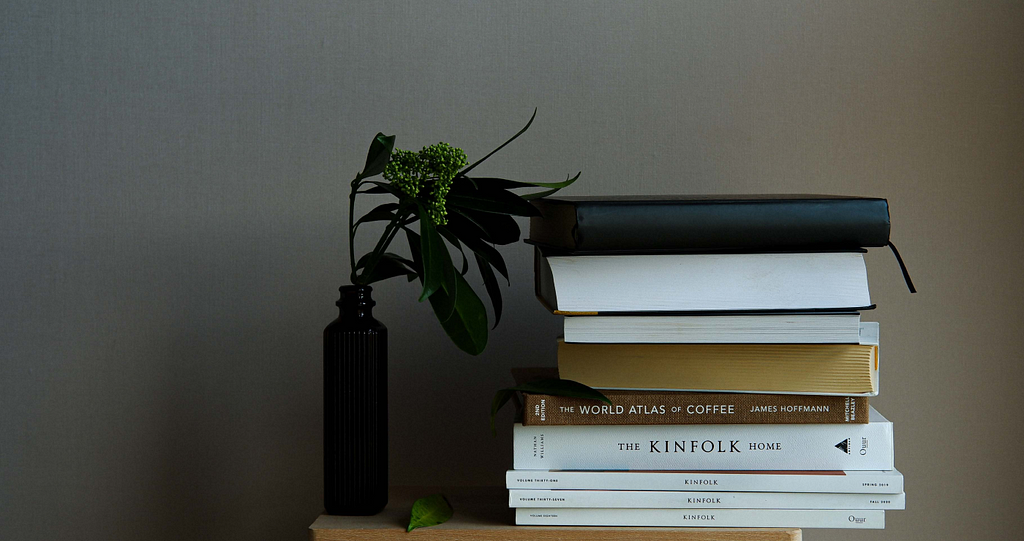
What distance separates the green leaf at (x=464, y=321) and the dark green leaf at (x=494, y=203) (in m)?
0.08

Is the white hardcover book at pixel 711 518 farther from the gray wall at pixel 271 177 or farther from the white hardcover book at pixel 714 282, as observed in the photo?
the gray wall at pixel 271 177

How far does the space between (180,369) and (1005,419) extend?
3.67 ft

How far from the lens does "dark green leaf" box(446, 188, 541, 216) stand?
734 mm

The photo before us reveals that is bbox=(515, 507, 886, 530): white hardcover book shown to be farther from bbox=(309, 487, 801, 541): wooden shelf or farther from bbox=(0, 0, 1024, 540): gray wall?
bbox=(0, 0, 1024, 540): gray wall

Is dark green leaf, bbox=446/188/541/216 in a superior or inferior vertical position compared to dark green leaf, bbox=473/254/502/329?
superior

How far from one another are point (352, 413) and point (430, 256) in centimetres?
20

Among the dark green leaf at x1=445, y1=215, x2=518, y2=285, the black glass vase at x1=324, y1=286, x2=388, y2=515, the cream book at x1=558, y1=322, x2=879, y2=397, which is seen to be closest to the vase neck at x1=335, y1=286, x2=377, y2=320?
the black glass vase at x1=324, y1=286, x2=388, y2=515

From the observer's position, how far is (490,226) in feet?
2.52

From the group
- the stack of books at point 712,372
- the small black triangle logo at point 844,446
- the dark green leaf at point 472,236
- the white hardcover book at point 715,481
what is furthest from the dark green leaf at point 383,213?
the small black triangle logo at point 844,446

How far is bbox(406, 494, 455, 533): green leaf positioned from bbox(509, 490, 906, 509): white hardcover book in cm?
13

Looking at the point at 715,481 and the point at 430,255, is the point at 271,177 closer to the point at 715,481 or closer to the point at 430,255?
the point at 430,255

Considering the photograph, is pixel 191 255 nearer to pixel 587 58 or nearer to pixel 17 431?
pixel 17 431

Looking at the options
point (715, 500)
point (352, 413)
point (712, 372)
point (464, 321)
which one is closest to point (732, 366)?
point (712, 372)

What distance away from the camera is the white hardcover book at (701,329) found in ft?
2.27
